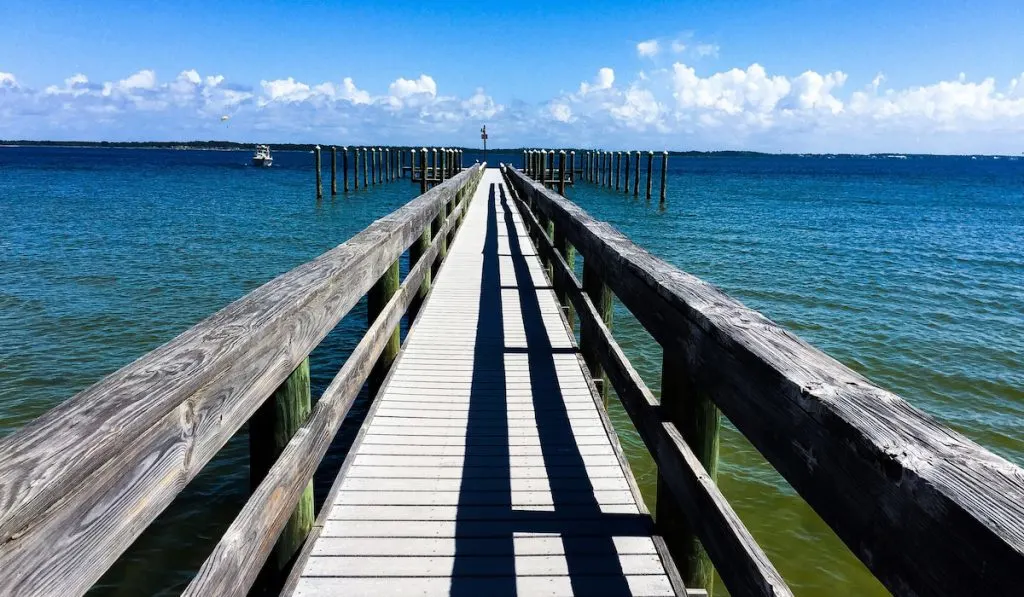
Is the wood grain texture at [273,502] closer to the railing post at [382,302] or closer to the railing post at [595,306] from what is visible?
the railing post at [382,302]

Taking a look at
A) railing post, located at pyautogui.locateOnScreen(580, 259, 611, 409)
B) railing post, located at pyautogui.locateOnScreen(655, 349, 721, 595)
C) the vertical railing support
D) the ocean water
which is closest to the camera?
railing post, located at pyautogui.locateOnScreen(655, 349, 721, 595)

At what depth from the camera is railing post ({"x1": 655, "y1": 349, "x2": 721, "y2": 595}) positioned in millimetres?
2520

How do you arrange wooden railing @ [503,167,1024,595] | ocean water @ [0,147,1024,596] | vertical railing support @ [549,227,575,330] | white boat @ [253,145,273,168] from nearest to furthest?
1. wooden railing @ [503,167,1024,595]
2. ocean water @ [0,147,1024,596]
3. vertical railing support @ [549,227,575,330]
4. white boat @ [253,145,273,168]

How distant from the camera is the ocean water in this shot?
211 inches

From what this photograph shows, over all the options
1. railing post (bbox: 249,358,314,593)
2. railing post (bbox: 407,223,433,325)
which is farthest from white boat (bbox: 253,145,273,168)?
railing post (bbox: 249,358,314,593)

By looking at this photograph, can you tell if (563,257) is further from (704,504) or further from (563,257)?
(704,504)

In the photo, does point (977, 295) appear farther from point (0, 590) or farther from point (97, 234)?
point (97, 234)

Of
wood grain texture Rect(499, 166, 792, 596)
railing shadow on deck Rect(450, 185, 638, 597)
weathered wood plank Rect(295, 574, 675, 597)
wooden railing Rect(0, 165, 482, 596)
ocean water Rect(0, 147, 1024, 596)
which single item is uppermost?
wooden railing Rect(0, 165, 482, 596)

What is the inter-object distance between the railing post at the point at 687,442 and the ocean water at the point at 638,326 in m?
2.34

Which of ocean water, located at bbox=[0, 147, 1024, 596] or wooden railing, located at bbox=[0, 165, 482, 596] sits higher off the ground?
wooden railing, located at bbox=[0, 165, 482, 596]

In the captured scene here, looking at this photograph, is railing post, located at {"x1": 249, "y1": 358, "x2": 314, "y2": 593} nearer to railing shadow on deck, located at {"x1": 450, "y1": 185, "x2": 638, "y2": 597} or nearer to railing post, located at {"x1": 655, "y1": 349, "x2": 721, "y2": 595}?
railing shadow on deck, located at {"x1": 450, "y1": 185, "x2": 638, "y2": 597}

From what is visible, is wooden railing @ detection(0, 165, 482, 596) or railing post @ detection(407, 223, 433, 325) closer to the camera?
wooden railing @ detection(0, 165, 482, 596)

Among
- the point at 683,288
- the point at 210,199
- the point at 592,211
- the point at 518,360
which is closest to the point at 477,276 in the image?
the point at 518,360

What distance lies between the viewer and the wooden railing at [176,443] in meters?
1.06
